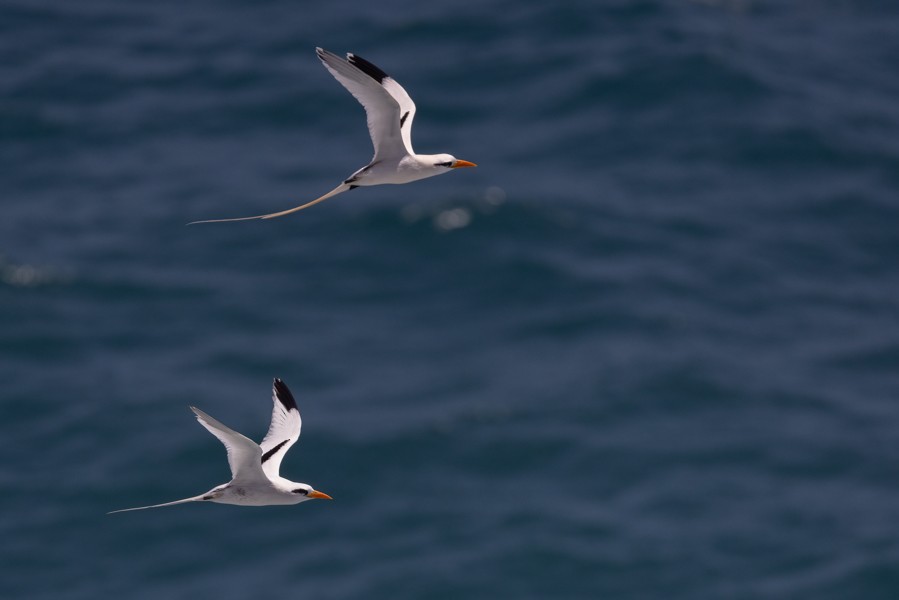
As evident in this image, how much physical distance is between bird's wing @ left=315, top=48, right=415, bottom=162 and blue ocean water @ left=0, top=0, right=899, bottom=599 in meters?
48.8

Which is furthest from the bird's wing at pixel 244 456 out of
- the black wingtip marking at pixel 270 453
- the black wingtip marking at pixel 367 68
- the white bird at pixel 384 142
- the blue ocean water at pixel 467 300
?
the blue ocean water at pixel 467 300

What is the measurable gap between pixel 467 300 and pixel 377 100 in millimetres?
62602

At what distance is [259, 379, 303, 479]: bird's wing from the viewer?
23188 mm

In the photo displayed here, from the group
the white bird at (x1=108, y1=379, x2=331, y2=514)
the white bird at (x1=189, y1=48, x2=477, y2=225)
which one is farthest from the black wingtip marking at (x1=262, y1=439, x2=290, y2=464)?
the white bird at (x1=189, y1=48, x2=477, y2=225)

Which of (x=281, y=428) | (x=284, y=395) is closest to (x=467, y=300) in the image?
(x=284, y=395)

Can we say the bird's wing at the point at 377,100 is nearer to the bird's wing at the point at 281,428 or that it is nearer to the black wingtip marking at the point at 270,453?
the bird's wing at the point at 281,428

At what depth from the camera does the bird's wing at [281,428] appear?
23.2 meters

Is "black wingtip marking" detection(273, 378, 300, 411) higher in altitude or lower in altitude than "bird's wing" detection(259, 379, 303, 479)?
higher

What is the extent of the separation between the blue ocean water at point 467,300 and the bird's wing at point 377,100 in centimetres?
4880

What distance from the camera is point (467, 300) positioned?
83.5 m

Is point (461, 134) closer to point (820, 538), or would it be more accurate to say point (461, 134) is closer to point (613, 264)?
point (613, 264)

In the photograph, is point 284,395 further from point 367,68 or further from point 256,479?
point 367,68

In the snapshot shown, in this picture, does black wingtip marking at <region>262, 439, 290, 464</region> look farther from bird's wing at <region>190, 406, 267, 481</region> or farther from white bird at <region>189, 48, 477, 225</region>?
white bird at <region>189, 48, 477, 225</region>

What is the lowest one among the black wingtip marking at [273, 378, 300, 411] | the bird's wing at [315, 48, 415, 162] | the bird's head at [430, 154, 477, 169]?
the black wingtip marking at [273, 378, 300, 411]
